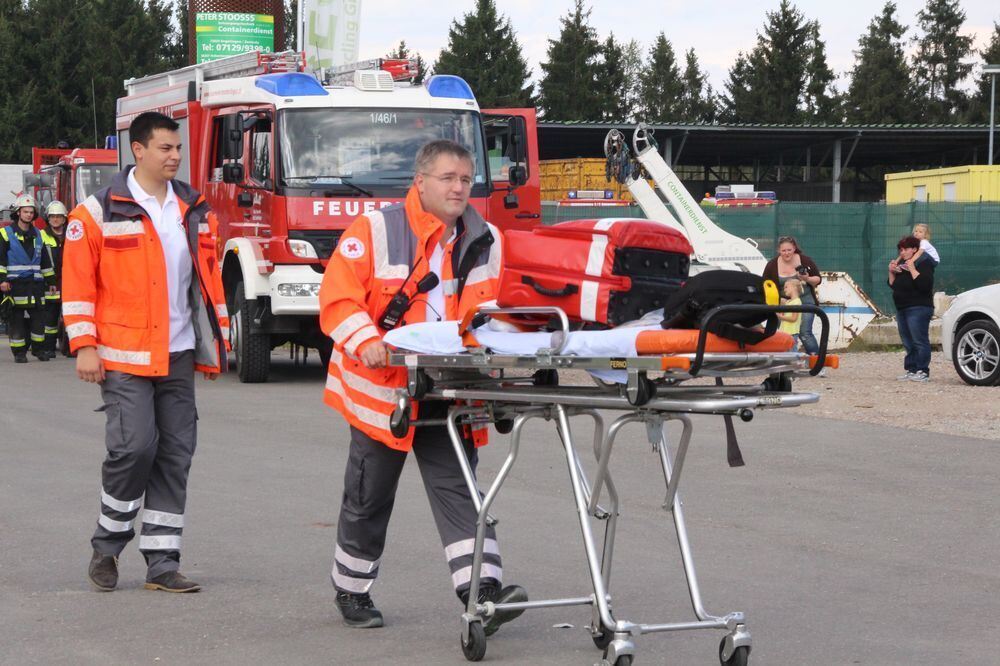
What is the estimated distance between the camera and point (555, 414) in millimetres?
5078

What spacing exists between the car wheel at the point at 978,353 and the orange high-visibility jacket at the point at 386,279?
11641 mm

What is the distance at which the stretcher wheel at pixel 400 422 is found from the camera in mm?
5359

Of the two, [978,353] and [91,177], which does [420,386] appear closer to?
[978,353]

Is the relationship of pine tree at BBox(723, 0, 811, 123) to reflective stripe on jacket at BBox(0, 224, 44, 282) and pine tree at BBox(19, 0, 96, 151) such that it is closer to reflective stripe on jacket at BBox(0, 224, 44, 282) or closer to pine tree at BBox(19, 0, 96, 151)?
pine tree at BBox(19, 0, 96, 151)

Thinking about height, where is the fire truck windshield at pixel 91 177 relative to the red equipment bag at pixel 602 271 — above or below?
above

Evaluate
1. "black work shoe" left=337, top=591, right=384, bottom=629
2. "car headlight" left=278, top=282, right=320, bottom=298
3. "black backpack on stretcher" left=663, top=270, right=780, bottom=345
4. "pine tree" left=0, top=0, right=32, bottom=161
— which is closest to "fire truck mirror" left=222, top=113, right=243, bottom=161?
"car headlight" left=278, top=282, right=320, bottom=298

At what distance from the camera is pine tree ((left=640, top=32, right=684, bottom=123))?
103938 millimetres

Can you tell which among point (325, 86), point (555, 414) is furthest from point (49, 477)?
point (325, 86)

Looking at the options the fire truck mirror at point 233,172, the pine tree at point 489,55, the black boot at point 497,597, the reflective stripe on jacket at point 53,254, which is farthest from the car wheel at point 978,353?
the pine tree at point 489,55

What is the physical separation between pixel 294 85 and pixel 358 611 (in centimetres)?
1090

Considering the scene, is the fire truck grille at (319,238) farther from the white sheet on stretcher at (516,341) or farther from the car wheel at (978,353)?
the white sheet on stretcher at (516,341)

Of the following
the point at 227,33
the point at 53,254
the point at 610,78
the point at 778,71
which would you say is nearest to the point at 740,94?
the point at 778,71

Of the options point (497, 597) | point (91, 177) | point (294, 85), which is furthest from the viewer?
point (91, 177)

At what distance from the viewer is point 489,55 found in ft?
283
